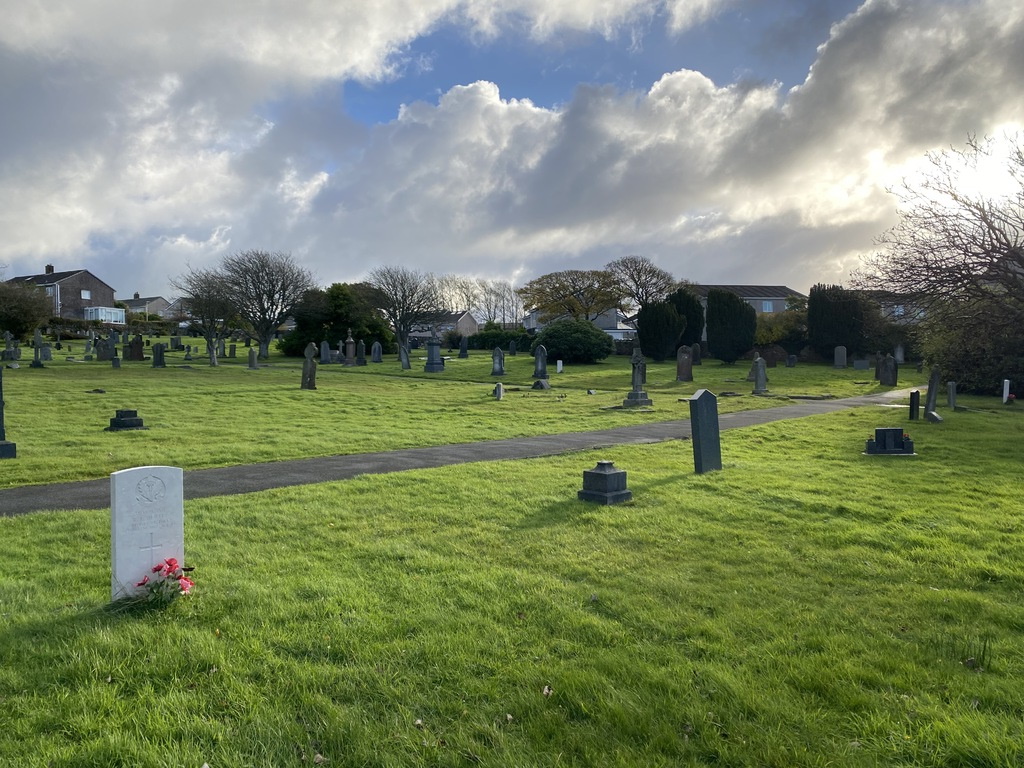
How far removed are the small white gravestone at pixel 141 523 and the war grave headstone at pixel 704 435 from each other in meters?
7.60

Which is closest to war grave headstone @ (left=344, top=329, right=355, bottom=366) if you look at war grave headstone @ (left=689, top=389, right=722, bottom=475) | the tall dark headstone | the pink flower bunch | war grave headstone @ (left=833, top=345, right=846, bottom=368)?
war grave headstone @ (left=833, top=345, right=846, bottom=368)

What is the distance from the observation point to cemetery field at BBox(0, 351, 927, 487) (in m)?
12.6

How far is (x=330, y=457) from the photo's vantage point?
12.5 m

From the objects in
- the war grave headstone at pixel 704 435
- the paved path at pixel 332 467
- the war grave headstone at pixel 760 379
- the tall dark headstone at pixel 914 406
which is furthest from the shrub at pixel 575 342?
the war grave headstone at pixel 704 435

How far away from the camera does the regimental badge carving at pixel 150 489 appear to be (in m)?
5.16

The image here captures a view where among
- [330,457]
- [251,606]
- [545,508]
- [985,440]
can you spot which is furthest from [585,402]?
[251,606]

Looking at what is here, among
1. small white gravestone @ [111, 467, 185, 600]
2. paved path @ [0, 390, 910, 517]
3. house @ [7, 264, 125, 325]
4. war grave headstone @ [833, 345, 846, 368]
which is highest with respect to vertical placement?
house @ [7, 264, 125, 325]

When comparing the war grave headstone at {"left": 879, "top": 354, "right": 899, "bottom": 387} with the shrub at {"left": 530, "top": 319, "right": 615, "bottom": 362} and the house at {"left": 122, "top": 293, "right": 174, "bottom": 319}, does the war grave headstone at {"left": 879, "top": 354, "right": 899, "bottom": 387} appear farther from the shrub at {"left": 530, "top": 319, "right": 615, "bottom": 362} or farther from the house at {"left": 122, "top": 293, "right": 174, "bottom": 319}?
the house at {"left": 122, "top": 293, "right": 174, "bottom": 319}

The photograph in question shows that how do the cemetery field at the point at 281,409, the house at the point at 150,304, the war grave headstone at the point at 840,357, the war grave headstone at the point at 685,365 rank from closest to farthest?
the cemetery field at the point at 281,409
the war grave headstone at the point at 685,365
the war grave headstone at the point at 840,357
the house at the point at 150,304

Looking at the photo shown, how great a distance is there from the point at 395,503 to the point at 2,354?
134 ft

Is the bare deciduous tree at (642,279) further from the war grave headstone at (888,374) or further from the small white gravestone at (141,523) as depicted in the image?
the small white gravestone at (141,523)

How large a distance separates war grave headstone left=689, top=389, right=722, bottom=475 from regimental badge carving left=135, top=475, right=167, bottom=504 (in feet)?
25.2

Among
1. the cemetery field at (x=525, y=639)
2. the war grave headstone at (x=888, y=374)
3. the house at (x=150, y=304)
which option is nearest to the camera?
the cemetery field at (x=525, y=639)

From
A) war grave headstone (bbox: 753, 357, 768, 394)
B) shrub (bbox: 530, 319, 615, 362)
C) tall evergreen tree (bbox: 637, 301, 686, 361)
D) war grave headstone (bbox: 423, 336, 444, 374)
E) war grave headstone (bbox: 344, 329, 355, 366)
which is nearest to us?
war grave headstone (bbox: 753, 357, 768, 394)
